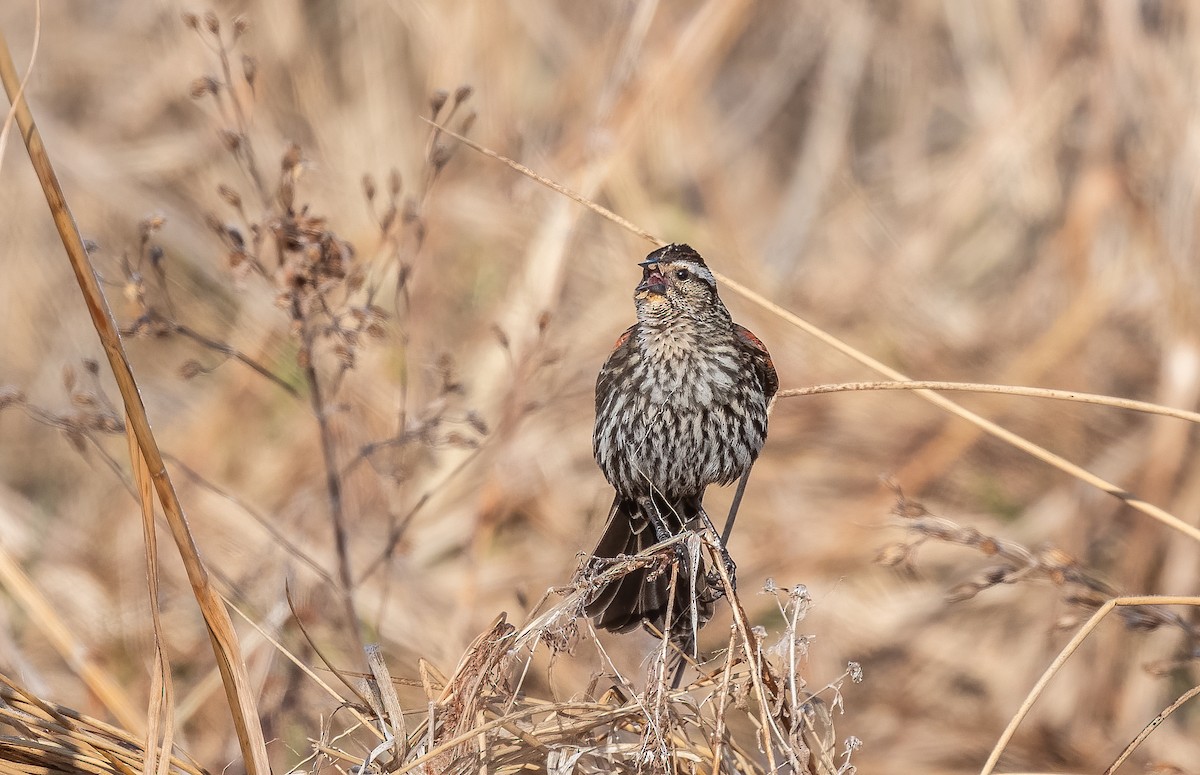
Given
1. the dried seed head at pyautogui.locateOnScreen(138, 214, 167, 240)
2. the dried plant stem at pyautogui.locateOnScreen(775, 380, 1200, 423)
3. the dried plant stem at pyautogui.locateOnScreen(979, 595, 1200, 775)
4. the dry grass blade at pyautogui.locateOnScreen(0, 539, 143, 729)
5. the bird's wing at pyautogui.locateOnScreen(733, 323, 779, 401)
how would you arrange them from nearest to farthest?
the dried plant stem at pyautogui.locateOnScreen(979, 595, 1200, 775)
the dried plant stem at pyautogui.locateOnScreen(775, 380, 1200, 423)
the dry grass blade at pyautogui.locateOnScreen(0, 539, 143, 729)
the dried seed head at pyautogui.locateOnScreen(138, 214, 167, 240)
the bird's wing at pyautogui.locateOnScreen(733, 323, 779, 401)

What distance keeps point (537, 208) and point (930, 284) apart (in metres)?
2.35

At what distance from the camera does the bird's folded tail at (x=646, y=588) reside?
91.8 inches

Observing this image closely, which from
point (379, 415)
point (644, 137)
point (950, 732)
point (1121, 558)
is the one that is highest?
point (644, 137)

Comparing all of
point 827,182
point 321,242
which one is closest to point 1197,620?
point 321,242

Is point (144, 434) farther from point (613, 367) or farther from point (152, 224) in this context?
point (613, 367)

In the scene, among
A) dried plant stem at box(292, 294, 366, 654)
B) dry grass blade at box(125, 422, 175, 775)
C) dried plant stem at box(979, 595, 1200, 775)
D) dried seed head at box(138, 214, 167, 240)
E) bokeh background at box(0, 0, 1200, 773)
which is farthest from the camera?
bokeh background at box(0, 0, 1200, 773)

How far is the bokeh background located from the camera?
5.54 metres

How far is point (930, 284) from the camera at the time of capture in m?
Result: 7.10

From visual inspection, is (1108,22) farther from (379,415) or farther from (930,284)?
(379,415)

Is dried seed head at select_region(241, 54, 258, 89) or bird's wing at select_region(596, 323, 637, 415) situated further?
bird's wing at select_region(596, 323, 637, 415)

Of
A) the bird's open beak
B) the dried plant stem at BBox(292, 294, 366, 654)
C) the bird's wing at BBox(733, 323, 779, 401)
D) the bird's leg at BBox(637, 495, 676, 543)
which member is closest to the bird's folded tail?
the bird's leg at BBox(637, 495, 676, 543)

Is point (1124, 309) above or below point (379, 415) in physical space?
above

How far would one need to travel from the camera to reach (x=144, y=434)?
1.87 m

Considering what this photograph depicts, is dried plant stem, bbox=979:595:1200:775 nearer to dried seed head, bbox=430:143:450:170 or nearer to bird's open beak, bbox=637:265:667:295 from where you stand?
bird's open beak, bbox=637:265:667:295
